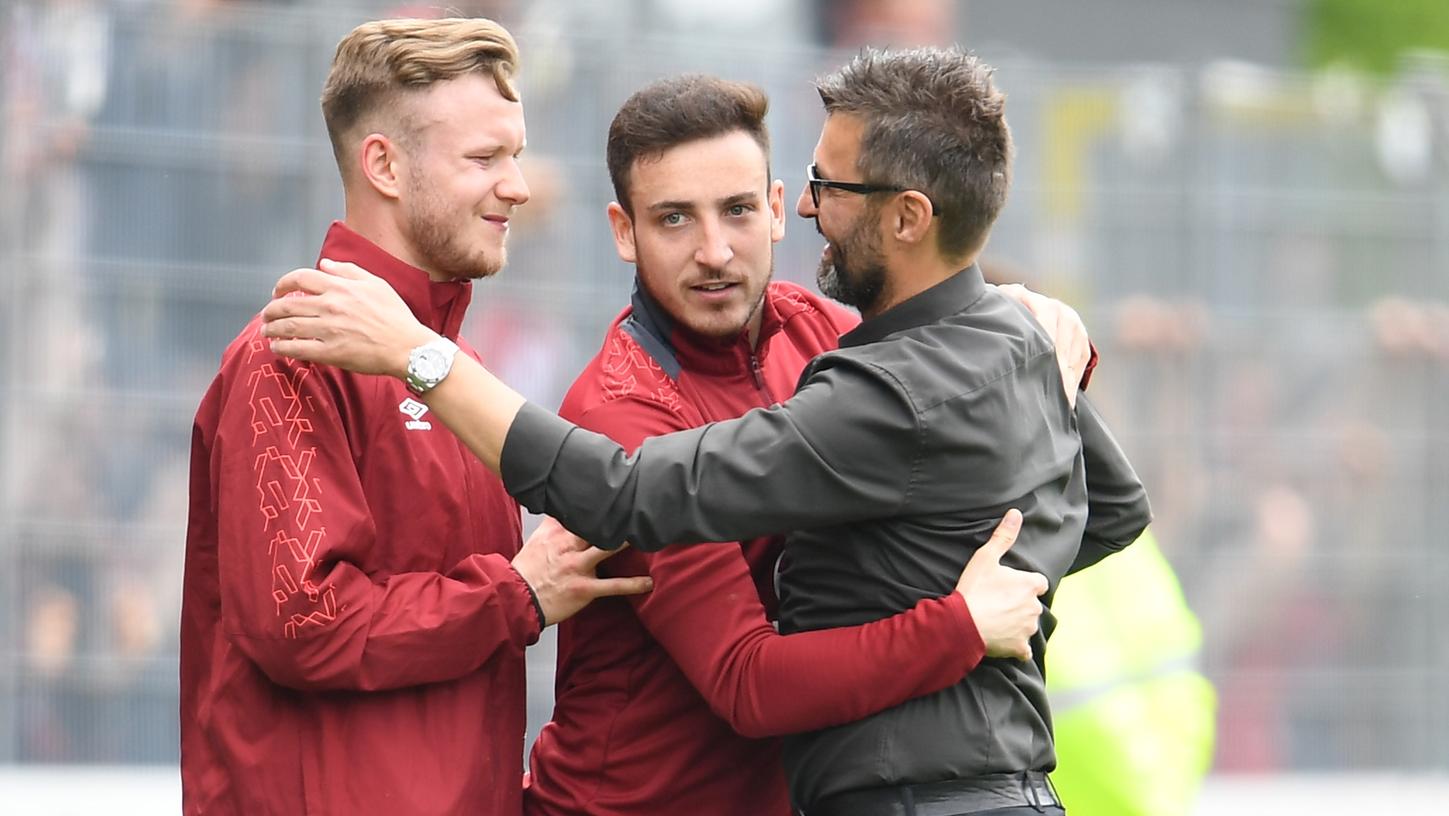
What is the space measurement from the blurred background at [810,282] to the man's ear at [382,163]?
4.06 meters

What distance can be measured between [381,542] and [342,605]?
0.66 ft

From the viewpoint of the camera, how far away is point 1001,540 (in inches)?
131

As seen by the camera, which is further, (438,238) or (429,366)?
(438,238)

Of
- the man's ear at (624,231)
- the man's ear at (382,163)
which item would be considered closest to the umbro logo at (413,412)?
the man's ear at (382,163)

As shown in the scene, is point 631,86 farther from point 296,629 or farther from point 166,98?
point 296,629

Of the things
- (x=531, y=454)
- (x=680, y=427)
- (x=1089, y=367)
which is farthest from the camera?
(x=1089, y=367)

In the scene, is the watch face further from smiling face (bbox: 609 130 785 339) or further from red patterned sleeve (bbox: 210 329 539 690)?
smiling face (bbox: 609 130 785 339)

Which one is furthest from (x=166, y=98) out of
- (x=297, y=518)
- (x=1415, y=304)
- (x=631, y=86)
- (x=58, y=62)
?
(x=1415, y=304)

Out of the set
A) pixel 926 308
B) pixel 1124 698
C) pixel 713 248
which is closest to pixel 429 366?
pixel 713 248

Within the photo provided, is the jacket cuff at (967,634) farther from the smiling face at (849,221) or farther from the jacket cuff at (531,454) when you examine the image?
the jacket cuff at (531,454)

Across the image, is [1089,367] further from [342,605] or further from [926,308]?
[342,605]

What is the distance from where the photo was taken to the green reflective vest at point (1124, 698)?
14.5ft

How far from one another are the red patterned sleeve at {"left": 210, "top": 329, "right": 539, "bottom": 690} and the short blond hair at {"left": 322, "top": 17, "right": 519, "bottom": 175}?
48 cm

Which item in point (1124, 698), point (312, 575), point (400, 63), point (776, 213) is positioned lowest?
point (1124, 698)
